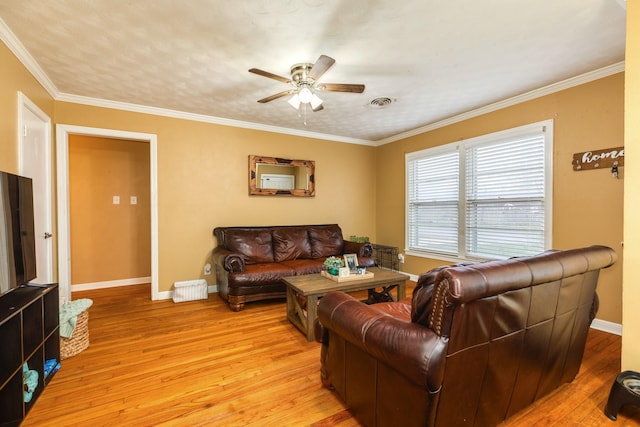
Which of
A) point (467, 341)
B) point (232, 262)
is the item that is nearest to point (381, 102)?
point (232, 262)

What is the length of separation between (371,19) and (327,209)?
336 cm

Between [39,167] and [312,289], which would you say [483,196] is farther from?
[39,167]

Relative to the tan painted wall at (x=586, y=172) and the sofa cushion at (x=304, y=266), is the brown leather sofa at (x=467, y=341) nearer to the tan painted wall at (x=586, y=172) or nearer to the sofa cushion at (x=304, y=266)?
the tan painted wall at (x=586, y=172)

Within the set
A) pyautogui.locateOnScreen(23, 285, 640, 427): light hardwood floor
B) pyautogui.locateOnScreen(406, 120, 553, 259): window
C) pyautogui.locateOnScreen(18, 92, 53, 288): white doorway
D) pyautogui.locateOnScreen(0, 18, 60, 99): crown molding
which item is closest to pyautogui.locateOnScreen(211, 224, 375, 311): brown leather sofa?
pyautogui.locateOnScreen(23, 285, 640, 427): light hardwood floor

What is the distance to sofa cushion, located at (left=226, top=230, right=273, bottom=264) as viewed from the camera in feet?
12.7

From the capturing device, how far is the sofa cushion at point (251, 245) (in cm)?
387

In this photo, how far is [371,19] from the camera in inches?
77.6

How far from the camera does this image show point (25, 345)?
5.66 ft

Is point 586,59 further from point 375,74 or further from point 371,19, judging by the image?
point 371,19

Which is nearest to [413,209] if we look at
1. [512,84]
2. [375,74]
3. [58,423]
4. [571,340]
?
[512,84]

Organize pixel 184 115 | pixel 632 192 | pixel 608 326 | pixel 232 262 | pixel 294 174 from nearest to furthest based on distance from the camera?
pixel 632 192 → pixel 608 326 → pixel 232 262 → pixel 184 115 → pixel 294 174

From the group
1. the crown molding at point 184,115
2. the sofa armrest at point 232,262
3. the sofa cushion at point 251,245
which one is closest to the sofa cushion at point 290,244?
the sofa cushion at point 251,245

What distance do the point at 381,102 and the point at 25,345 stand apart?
376cm

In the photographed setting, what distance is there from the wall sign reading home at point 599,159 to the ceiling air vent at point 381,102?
78.8 inches
